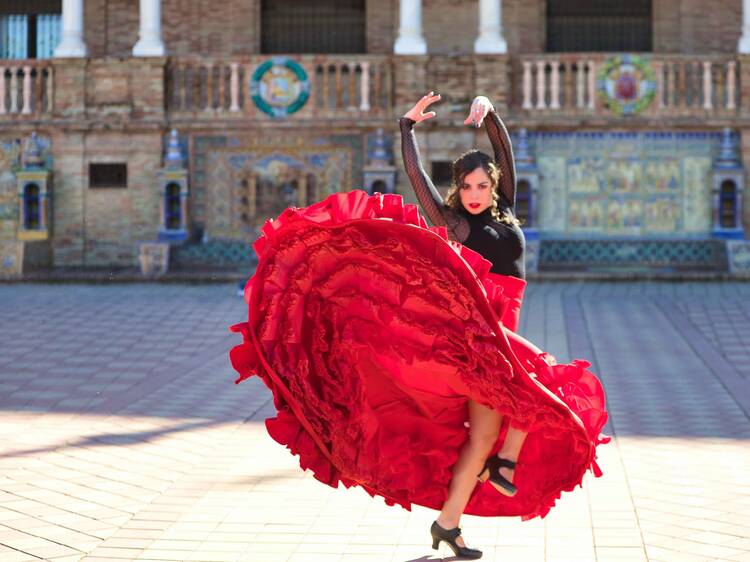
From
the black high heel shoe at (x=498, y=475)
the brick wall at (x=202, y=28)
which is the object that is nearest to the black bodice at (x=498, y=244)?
the black high heel shoe at (x=498, y=475)

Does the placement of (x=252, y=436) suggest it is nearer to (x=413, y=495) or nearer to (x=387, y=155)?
(x=413, y=495)

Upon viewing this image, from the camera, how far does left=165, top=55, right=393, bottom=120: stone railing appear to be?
21.9 meters

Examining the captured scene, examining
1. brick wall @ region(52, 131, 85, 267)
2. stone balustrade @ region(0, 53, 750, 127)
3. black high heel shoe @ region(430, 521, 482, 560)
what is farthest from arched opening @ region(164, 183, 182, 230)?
black high heel shoe @ region(430, 521, 482, 560)

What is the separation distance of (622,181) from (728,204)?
64.1 inches

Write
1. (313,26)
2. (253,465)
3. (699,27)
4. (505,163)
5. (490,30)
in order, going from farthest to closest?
(313,26) < (699,27) < (490,30) < (253,465) < (505,163)

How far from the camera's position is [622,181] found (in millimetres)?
21625

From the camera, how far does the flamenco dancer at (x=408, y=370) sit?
16.9 ft

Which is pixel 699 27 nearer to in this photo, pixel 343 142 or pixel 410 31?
pixel 410 31

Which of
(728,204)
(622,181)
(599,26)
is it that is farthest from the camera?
(599,26)

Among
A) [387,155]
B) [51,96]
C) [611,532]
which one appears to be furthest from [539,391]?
[51,96]

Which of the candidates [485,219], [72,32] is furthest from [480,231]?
[72,32]

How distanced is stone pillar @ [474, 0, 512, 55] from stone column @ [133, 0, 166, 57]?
4989 millimetres

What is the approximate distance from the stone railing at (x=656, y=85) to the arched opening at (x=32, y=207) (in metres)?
7.50

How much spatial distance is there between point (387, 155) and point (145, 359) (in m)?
9.96
